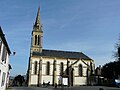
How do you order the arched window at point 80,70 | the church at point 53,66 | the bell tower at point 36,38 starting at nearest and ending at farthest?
the church at point 53,66
the arched window at point 80,70
the bell tower at point 36,38

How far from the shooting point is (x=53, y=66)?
214 feet

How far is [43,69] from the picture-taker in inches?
2515

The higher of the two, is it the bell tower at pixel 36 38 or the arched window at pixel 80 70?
the bell tower at pixel 36 38

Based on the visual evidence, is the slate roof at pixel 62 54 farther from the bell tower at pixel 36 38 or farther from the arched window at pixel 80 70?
the arched window at pixel 80 70

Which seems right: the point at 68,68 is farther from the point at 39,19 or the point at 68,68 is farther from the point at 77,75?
the point at 39,19

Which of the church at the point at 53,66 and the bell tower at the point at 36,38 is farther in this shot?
the bell tower at the point at 36,38

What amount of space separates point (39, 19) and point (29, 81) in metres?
25.8

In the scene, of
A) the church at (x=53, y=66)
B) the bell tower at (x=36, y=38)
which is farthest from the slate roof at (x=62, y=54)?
the bell tower at (x=36, y=38)

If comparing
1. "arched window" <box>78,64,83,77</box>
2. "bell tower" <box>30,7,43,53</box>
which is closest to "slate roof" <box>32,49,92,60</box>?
"bell tower" <box>30,7,43,53</box>

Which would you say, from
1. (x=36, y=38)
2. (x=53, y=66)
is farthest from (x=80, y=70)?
(x=36, y=38)

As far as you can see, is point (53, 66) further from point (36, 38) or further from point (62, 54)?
point (36, 38)

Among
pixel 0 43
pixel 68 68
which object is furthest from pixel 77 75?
pixel 0 43

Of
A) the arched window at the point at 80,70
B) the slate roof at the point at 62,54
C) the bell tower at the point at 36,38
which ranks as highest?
the bell tower at the point at 36,38

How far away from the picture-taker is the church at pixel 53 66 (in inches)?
2452
